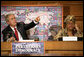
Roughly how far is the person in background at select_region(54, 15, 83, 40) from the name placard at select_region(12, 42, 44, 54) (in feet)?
0.52

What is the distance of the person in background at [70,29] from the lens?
175 centimetres

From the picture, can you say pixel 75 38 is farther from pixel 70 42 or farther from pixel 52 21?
pixel 52 21

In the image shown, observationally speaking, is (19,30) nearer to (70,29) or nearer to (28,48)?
(28,48)

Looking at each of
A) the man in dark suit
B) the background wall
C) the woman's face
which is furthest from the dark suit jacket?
the woman's face

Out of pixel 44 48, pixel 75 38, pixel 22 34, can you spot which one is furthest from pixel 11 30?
pixel 75 38

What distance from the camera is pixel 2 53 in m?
1.73

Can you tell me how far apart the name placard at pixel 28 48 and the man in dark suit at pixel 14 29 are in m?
0.07

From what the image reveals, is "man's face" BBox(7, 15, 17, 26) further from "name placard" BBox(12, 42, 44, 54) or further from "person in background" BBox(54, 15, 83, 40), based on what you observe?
"person in background" BBox(54, 15, 83, 40)

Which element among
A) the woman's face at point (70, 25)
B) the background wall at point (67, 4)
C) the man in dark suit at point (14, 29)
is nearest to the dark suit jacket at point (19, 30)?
the man in dark suit at point (14, 29)

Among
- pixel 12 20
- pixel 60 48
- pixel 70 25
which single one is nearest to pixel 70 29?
pixel 70 25

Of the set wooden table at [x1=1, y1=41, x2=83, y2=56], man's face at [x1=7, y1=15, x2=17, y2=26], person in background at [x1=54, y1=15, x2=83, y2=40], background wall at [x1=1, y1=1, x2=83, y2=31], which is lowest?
wooden table at [x1=1, y1=41, x2=83, y2=56]

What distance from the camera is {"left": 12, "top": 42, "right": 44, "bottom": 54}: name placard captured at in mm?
1704

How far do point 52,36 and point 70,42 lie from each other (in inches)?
6.5

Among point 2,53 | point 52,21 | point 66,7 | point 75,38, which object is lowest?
point 2,53
